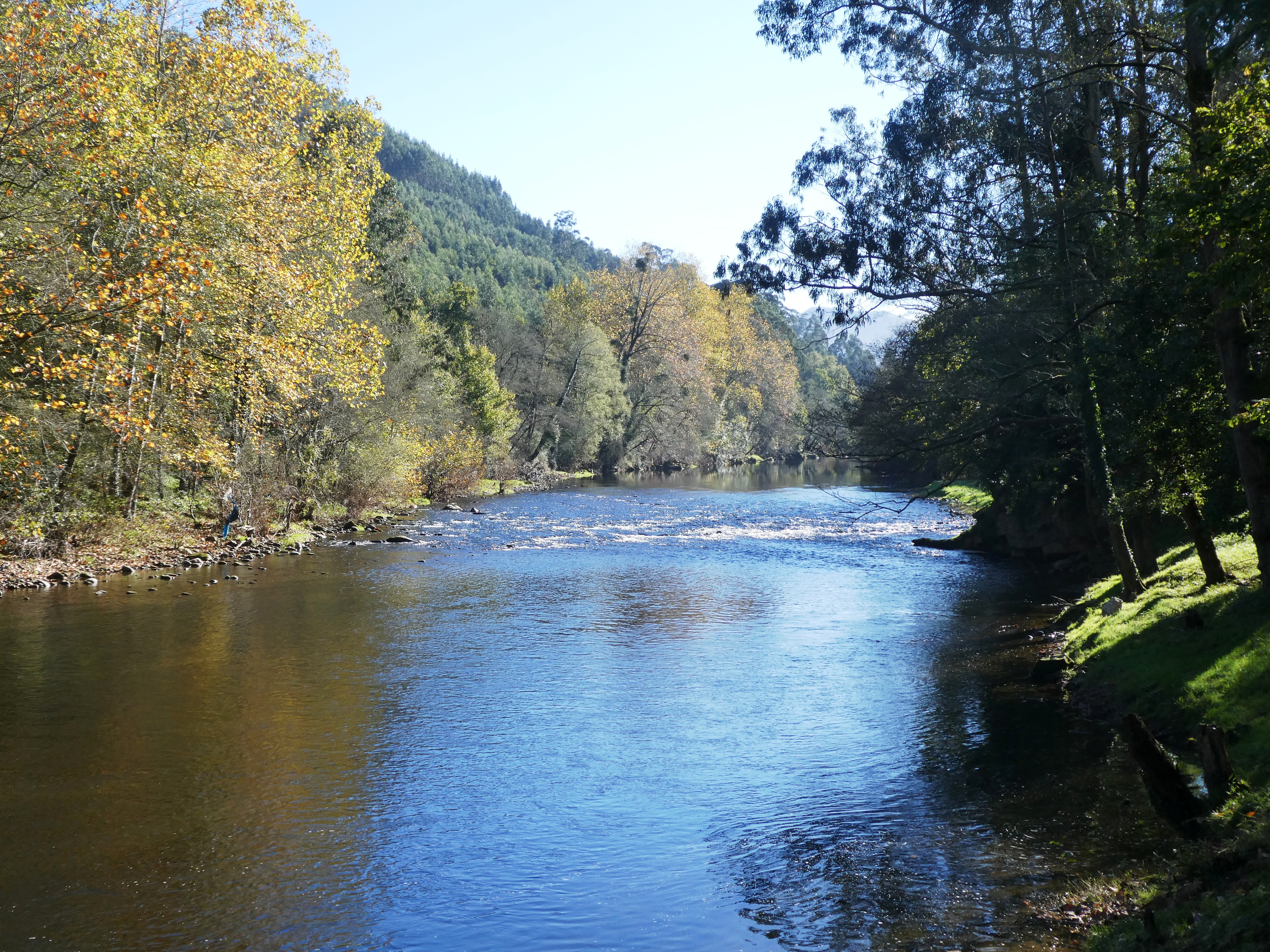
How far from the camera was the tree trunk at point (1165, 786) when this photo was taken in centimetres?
860

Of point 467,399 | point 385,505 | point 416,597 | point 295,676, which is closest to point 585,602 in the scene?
point 416,597

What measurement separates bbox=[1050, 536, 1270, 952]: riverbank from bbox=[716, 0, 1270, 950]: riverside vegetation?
54 mm

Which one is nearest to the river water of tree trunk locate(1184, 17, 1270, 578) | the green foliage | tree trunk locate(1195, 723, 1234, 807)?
tree trunk locate(1195, 723, 1234, 807)

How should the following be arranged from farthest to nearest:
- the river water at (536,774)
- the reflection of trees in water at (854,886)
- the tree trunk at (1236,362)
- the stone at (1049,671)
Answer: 1. the stone at (1049,671)
2. the tree trunk at (1236,362)
3. the river water at (536,774)
4. the reflection of trees in water at (854,886)

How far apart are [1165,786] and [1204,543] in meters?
7.69

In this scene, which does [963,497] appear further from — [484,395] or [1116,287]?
[1116,287]

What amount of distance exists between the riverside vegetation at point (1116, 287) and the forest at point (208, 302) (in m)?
2.92

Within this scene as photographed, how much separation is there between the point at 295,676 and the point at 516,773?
6085 millimetres

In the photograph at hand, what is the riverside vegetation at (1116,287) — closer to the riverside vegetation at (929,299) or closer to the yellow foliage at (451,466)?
the riverside vegetation at (929,299)

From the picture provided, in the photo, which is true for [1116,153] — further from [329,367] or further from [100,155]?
[329,367]

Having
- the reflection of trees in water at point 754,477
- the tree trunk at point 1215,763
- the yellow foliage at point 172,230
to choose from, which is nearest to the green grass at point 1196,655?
the tree trunk at point 1215,763

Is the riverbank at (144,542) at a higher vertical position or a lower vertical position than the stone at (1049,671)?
higher

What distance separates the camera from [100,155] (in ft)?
60.6

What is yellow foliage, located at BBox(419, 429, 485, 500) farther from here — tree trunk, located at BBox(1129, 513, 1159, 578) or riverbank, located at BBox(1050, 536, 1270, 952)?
riverbank, located at BBox(1050, 536, 1270, 952)
